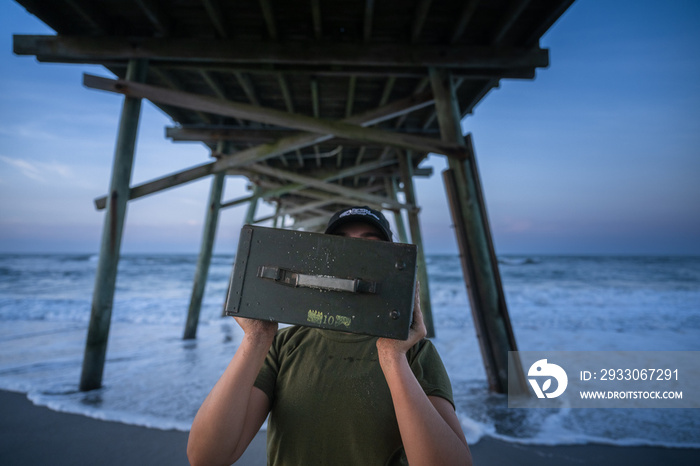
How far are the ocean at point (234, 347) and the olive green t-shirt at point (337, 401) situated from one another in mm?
2209

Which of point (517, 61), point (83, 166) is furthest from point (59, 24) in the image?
point (83, 166)

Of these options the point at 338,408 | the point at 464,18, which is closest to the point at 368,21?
the point at 464,18

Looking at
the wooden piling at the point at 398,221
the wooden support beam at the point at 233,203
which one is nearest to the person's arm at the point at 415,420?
the wooden support beam at the point at 233,203

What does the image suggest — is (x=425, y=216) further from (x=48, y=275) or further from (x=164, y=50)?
(x=48, y=275)

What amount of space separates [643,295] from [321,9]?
1888 cm

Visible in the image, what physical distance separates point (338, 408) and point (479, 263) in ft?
9.20

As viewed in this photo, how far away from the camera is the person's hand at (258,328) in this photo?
1.11 meters

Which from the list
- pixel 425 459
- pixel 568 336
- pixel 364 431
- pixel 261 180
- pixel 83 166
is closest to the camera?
pixel 425 459

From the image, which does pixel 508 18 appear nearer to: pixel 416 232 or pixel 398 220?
pixel 416 232

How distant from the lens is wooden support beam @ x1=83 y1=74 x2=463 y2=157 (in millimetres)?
3617

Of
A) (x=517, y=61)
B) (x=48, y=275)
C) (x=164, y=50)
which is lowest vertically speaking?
(x=48, y=275)

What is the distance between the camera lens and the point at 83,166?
1431 centimetres

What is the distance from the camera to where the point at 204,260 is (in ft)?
21.7

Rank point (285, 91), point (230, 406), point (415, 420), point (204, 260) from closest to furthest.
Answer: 1. point (415, 420)
2. point (230, 406)
3. point (285, 91)
4. point (204, 260)
